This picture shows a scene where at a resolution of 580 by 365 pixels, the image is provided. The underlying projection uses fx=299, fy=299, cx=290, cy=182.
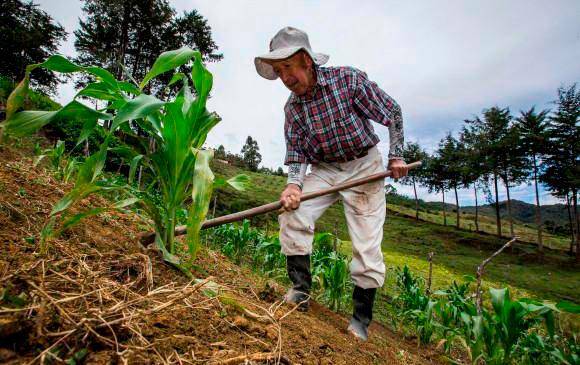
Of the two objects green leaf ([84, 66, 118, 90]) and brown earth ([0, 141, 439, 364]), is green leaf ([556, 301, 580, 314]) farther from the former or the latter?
green leaf ([84, 66, 118, 90])

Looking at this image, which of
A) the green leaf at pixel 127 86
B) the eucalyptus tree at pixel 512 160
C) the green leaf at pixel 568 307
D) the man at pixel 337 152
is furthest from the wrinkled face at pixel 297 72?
the eucalyptus tree at pixel 512 160

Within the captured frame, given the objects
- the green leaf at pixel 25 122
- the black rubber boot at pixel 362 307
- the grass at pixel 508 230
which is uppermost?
the grass at pixel 508 230

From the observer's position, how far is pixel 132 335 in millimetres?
776

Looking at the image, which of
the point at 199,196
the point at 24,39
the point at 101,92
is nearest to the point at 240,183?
the point at 199,196

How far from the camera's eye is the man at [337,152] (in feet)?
6.23

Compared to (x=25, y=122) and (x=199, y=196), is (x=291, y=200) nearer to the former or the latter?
(x=199, y=196)

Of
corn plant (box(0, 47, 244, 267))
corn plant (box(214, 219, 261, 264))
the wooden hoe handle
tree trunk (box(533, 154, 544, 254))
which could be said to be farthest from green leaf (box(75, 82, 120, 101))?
tree trunk (box(533, 154, 544, 254))

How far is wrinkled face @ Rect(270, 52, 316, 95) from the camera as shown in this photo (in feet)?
6.19

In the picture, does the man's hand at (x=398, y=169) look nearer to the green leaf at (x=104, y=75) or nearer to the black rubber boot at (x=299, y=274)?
the black rubber boot at (x=299, y=274)

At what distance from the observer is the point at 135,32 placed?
15.5 m

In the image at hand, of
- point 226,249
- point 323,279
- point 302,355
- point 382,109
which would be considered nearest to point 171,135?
point 302,355

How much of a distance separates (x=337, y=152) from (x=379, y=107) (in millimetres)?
407

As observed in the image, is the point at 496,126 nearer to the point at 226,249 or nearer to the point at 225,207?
the point at 225,207

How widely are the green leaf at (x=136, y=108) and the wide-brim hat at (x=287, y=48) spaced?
0.83m
